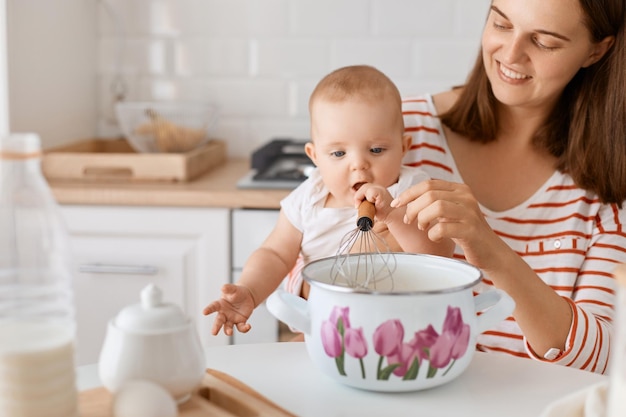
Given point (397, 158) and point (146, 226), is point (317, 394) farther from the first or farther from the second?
point (146, 226)

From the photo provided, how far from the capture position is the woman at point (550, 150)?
56.8 inches

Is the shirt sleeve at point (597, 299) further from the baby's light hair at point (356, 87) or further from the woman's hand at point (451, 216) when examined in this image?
the baby's light hair at point (356, 87)

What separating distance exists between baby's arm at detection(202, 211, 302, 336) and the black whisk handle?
0.20 meters

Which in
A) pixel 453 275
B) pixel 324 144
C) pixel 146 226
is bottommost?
pixel 146 226

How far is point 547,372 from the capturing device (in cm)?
104

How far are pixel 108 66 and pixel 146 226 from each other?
2.68ft

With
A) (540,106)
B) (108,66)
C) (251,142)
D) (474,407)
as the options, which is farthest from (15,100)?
(474,407)

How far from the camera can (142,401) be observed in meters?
0.77

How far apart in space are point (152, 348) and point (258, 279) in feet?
2.06

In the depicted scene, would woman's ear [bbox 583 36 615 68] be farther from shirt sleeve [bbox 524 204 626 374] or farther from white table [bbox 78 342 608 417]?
white table [bbox 78 342 608 417]

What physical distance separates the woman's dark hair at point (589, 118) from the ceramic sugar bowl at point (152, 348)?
0.99 metres

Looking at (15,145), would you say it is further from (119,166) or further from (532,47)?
(119,166)

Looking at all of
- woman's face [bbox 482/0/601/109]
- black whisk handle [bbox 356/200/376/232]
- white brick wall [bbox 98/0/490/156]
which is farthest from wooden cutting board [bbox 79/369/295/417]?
white brick wall [bbox 98/0/490/156]

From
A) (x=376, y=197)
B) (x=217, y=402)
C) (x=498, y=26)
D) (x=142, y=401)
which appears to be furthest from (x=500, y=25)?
(x=142, y=401)
